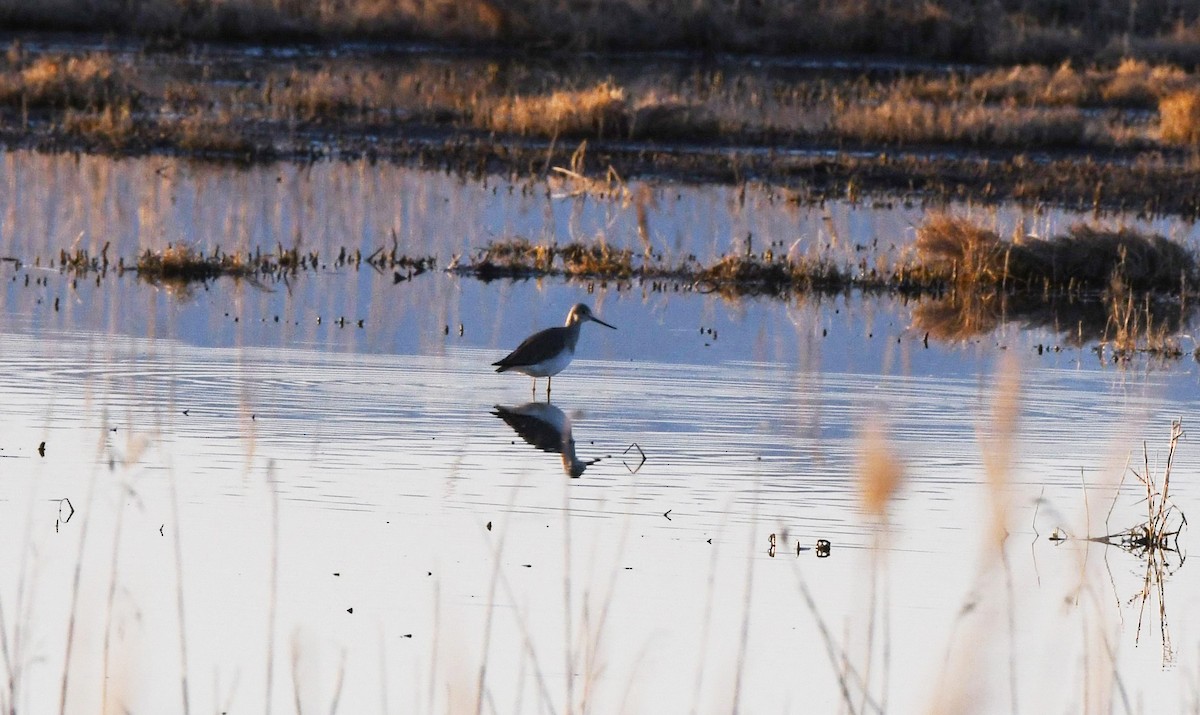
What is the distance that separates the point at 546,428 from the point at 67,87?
21.9 m

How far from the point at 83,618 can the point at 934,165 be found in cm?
2163

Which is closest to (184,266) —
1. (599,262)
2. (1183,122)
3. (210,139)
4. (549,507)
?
(599,262)

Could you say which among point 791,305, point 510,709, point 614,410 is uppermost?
point 791,305

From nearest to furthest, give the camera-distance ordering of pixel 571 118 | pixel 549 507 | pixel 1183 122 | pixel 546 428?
pixel 549 507 → pixel 546 428 → pixel 571 118 → pixel 1183 122

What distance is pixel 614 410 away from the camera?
12.1 m

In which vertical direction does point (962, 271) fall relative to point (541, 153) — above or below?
below

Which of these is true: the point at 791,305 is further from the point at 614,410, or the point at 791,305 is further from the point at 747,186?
the point at 747,186

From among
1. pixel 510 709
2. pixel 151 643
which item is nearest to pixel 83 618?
pixel 151 643

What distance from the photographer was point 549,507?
9242 mm

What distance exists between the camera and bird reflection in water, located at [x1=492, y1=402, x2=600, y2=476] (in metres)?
10.3

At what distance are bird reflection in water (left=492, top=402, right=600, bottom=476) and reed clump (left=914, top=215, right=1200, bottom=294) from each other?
7469 mm

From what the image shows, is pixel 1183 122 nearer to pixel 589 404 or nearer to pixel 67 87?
pixel 67 87

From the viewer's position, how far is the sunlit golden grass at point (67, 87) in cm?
3078

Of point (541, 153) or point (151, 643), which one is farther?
point (541, 153)
